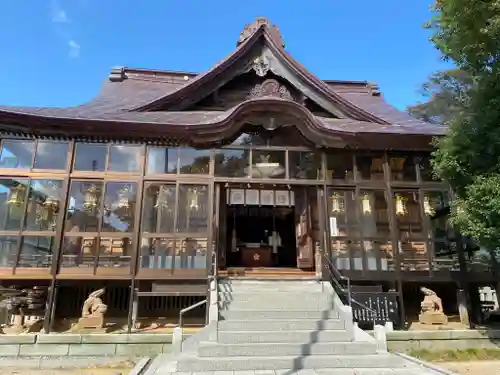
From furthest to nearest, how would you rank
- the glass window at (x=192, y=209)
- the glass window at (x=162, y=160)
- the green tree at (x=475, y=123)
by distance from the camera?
1. the glass window at (x=162, y=160)
2. the glass window at (x=192, y=209)
3. the green tree at (x=475, y=123)

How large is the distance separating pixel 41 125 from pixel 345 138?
25.9 feet

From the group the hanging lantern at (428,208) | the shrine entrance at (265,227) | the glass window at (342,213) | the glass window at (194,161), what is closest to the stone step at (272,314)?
the glass window at (342,213)

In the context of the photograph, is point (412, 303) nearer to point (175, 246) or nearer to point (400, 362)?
point (400, 362)

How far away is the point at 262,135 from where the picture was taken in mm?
9938

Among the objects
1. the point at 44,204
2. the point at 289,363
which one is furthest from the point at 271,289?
the point at 44,204

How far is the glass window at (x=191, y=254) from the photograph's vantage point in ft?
28.3

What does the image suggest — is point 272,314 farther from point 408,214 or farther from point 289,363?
point 408,214

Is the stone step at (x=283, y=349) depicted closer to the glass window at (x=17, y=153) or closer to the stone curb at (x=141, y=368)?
the stone curb at (x=141, y=368)

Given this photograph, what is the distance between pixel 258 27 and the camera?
1098 centimetres

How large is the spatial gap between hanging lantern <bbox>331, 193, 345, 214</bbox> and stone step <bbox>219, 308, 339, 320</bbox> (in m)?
2.87

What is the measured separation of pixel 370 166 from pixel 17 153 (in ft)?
30.9

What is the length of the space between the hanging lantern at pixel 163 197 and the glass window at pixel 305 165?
3358 millimetres

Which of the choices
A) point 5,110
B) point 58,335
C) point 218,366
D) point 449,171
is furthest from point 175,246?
point 449,171

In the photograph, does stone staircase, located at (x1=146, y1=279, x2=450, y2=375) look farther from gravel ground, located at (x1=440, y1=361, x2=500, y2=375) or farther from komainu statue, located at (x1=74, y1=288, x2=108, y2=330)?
komainu statue, located at (x1=74, y1=288, x2=108, y2=330)
